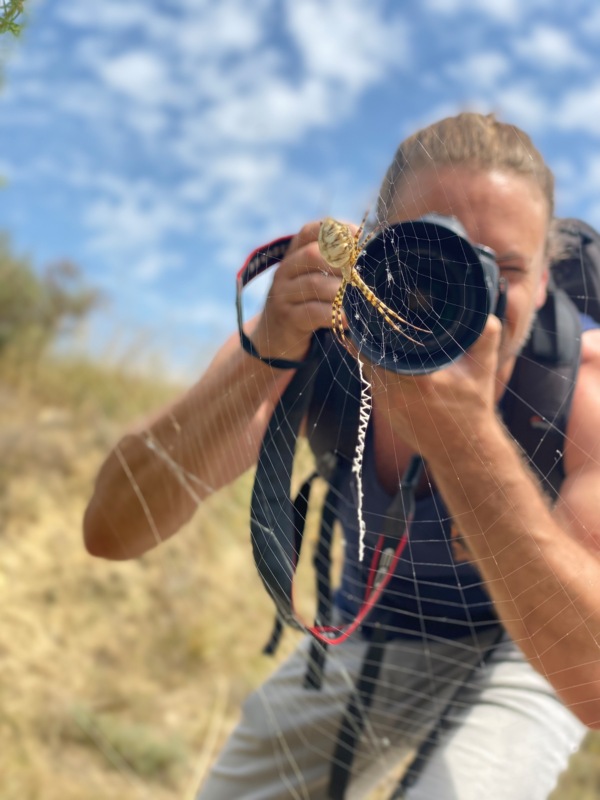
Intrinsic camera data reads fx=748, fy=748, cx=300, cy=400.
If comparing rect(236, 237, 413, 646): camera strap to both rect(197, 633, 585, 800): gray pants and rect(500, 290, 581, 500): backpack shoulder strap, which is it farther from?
rect(197, 633, 585, 800): gray pants

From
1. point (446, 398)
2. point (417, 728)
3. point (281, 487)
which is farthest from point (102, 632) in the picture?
point (446, 398)

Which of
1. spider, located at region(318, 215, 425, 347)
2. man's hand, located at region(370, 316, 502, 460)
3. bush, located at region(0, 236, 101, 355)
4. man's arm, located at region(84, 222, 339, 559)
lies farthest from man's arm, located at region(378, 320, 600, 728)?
bush, located at region(0, 236, 101, 355)

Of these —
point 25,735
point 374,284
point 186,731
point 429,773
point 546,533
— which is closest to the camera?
point 374,284

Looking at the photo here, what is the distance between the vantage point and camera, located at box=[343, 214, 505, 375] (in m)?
0.92

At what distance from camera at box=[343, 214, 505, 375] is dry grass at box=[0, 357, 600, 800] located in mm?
1743

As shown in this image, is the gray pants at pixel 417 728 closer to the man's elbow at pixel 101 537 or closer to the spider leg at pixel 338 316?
the man's elbow at pixel 101 537

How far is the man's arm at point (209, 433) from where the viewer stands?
1.07 m

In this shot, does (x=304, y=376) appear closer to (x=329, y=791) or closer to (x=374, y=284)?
(x=374, y=284)

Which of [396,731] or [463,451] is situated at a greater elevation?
[463,451]

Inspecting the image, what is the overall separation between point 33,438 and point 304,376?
14.1 feet

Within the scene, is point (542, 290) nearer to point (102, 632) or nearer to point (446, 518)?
point (446, 518)

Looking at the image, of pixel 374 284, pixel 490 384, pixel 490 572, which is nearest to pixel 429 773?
pixel 490 572

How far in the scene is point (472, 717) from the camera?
5.16 feet

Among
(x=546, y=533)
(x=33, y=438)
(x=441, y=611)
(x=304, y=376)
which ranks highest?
(x=33, y=438)
